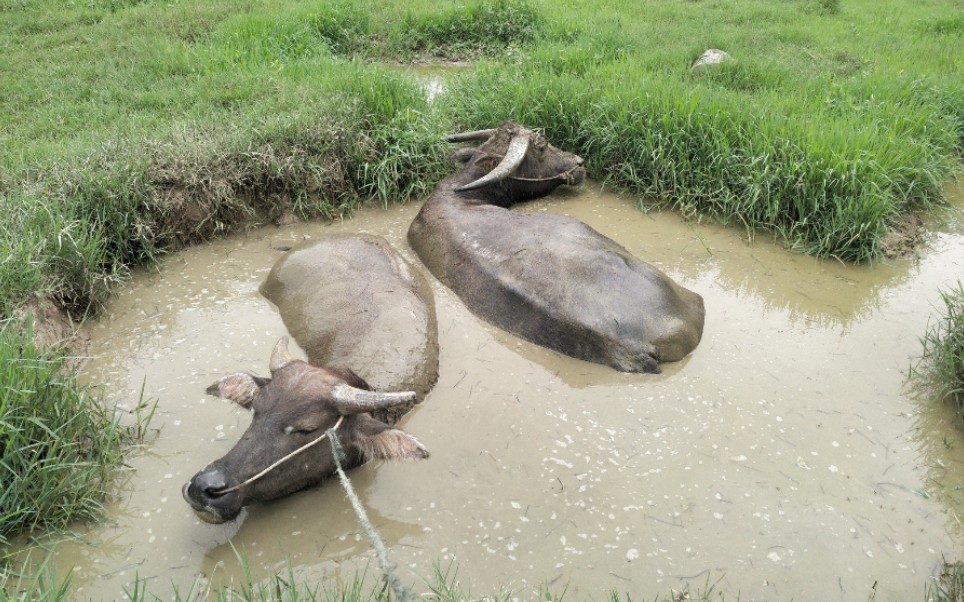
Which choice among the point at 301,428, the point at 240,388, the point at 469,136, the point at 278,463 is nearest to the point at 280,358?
the point at 240,388

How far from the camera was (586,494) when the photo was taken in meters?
2.96

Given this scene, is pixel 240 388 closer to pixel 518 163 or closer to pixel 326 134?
pixel 326 134

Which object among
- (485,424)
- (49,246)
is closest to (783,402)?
A: (485,424)

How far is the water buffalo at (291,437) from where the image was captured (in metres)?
2.67

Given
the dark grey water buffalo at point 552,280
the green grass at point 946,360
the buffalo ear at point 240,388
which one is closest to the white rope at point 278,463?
the buffalo ear at point 240,388

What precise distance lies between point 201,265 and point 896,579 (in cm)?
420

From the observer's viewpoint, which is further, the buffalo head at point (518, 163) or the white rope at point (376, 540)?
the buffalo head at point (518, 163)

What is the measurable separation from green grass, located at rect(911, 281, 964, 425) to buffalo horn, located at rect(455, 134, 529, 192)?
2846 millimetres

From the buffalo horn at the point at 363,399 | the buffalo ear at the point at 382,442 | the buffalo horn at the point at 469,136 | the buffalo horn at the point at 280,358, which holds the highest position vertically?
the buffalo horn at the point at 363,399

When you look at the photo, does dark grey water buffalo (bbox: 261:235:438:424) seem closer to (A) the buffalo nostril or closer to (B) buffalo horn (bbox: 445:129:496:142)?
(A) the buffalo nostril

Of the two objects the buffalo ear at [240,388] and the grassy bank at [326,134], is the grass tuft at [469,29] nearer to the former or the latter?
the grassy bank at [326,134]

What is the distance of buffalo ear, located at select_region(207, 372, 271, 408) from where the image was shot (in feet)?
9.88

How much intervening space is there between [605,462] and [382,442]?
1003 millimetres

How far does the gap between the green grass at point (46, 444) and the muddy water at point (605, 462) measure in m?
0.14
